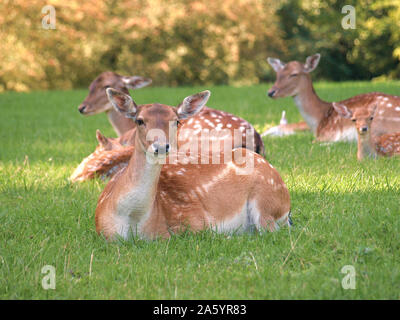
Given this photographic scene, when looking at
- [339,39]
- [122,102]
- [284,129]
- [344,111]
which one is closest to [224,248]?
[122,102]

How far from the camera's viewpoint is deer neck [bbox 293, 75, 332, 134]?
846 centimetres

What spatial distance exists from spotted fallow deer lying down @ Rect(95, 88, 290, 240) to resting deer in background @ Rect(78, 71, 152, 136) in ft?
10.4

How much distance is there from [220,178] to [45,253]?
1314mm

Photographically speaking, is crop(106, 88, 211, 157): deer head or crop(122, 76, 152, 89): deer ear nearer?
crop(106, 88, 211, 157): deer head

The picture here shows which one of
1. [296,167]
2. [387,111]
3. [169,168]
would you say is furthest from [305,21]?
[169,168]

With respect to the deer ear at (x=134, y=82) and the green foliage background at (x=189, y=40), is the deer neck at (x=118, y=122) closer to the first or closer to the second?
the deer ear at (x=134, y=82)

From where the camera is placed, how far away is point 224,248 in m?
3.75

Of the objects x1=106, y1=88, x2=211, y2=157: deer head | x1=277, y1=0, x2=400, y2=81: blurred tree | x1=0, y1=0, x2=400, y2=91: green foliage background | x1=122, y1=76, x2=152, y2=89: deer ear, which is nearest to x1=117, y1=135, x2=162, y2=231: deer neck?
x1=106, y1=88, x2=211, y2=157: deer head

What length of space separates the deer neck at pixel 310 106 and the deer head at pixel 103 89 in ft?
8.44

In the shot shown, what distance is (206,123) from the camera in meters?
6.65

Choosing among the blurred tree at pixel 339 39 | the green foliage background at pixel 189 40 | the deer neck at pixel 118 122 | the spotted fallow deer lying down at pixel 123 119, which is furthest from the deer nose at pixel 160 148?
the blurred tree at pixel 339 39

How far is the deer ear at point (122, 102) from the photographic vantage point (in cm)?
392

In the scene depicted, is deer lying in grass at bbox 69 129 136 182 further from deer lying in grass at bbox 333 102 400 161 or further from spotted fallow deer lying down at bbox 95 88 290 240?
deer lying in grass at bbox 333 102 400 161

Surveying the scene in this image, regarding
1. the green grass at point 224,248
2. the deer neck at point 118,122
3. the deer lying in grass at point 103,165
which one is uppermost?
the deer neck at point 118,122
